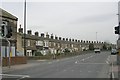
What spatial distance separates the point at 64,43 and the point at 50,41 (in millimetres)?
20851

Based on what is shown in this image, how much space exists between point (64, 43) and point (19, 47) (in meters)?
56.3

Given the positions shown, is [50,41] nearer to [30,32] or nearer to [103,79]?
[30,32]

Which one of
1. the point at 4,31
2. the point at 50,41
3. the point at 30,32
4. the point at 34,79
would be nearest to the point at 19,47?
the point at 30,32

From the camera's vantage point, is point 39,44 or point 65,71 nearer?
point 65,71

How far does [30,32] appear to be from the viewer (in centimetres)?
9675

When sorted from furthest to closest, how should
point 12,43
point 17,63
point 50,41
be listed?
point 50,41, point 12,43, point 17,63

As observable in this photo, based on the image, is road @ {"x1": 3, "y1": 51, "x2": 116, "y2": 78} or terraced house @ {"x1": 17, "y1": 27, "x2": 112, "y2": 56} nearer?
road @ {"x1": 3, "y1": 51, "x2": 116, "y2": 78}

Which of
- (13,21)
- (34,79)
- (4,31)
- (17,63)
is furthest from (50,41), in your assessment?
(34,79)

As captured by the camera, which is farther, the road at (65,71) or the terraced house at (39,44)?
the terraced house at (39,44)

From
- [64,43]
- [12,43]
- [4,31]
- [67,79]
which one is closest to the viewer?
[67,79]

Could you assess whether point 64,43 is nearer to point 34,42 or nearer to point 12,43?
point 34,42

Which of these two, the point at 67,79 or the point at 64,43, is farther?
the point at 64,43

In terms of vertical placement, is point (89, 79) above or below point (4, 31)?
below

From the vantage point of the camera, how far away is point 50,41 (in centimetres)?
10719
